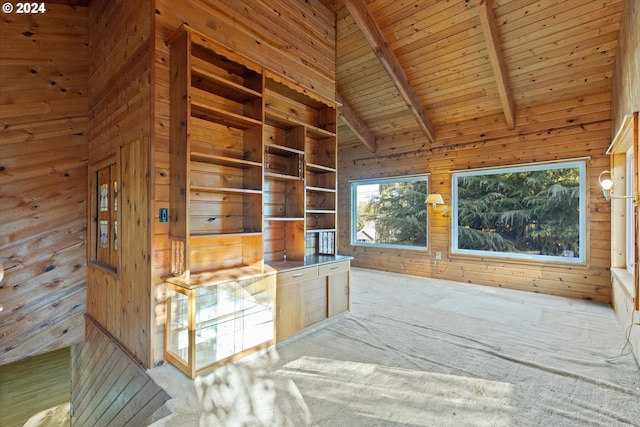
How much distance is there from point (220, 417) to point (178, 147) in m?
1.89

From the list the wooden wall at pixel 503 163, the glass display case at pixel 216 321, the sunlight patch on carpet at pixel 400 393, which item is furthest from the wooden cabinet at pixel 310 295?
the wooden wall at pixel 503 163

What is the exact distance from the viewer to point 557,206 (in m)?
4.73

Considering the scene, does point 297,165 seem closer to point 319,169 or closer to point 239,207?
point 319,169

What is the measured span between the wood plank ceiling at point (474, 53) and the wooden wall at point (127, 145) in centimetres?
255

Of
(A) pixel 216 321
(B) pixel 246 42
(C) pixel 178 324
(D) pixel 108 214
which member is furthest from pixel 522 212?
(D) pixel 108 214

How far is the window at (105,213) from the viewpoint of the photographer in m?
3.10

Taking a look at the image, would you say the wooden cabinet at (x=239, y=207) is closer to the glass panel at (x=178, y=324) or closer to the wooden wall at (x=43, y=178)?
the glass panel at (x=178, y=324)

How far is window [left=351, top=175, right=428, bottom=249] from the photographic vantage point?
20.3ft

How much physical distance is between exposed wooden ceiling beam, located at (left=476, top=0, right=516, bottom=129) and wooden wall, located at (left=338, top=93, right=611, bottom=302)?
1.03ft

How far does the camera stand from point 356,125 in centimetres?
635

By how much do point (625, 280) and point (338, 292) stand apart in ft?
9.79

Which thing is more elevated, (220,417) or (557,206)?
(557,206)

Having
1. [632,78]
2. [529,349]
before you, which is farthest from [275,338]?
[632,78]

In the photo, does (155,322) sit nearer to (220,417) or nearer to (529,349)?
(220,417)
